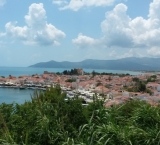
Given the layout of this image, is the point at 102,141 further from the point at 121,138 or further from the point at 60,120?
the point at 60,120

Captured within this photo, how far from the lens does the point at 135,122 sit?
3.17m

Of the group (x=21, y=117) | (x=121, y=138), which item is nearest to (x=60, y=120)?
(x=21, y=117)

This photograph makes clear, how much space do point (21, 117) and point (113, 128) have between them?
6.22 ft

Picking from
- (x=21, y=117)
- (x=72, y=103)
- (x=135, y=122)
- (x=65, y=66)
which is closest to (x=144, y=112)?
(x=135, y=122)

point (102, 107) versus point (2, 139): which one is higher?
point (102, 107)

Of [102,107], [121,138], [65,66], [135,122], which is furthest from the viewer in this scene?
[65,66]

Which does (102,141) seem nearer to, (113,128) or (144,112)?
(113,128)

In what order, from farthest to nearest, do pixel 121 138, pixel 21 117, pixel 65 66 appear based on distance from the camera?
pixel 65 66
pixel 21 117
pixel 121 138

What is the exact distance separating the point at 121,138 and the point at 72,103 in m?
1.56

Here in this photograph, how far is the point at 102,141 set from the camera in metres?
2.77

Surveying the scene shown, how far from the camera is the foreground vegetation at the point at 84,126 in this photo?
2.80 metres

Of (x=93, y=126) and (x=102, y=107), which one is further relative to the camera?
(x=102, y=107)

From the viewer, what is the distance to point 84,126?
3221 millimetres

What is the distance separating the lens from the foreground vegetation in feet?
9.20
